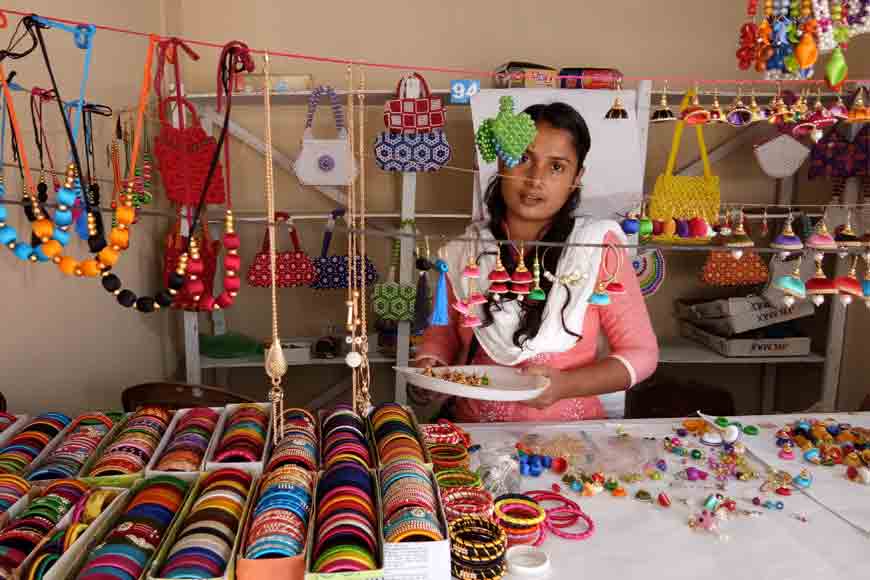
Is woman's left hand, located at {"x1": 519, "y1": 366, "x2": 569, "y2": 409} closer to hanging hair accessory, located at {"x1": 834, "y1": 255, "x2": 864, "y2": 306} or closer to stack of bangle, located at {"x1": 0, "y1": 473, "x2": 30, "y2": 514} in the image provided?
hanging hair accessory, located at {"x1": 834, "y1": 255, "x2": 864, "y2": 306}

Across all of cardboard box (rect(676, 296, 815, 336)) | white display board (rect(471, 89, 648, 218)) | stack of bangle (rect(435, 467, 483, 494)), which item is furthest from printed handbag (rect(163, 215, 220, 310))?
cardboard box (rect(676, 296, 815, 336))

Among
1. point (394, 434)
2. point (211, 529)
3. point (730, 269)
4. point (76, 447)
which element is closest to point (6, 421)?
point (76, 447)

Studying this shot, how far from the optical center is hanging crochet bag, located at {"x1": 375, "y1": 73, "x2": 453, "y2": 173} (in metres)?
2.85

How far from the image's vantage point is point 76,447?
1.39 meters

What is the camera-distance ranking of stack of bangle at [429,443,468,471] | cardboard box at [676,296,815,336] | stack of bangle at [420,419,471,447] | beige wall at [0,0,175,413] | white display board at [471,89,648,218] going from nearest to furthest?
stack of bangle at [429,443,468,471] → stack of bangle at [420,419,471,447] → beige wall at [0,0,175,413] → white display board at [471,89,648,218] → cardboard box at [676,296,815,336]

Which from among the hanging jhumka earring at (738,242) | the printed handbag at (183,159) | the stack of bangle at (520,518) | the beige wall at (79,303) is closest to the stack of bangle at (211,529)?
the stack of bangle at (520,518)

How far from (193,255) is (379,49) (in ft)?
7.80

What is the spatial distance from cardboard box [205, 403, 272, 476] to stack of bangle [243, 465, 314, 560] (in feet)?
0.17

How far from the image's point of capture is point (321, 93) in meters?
2.87

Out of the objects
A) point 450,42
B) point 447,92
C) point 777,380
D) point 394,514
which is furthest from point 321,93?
point 777,380

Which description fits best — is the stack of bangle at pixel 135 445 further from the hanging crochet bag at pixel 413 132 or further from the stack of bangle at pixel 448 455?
the hanging crochet bag at pixel 413 132

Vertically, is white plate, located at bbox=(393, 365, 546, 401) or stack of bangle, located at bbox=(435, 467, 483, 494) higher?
white plate, located at bbox=(393, 365, 546, 401)

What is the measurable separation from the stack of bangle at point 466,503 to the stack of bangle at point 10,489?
0.72 m

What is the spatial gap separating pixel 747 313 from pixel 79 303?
2.74 m
